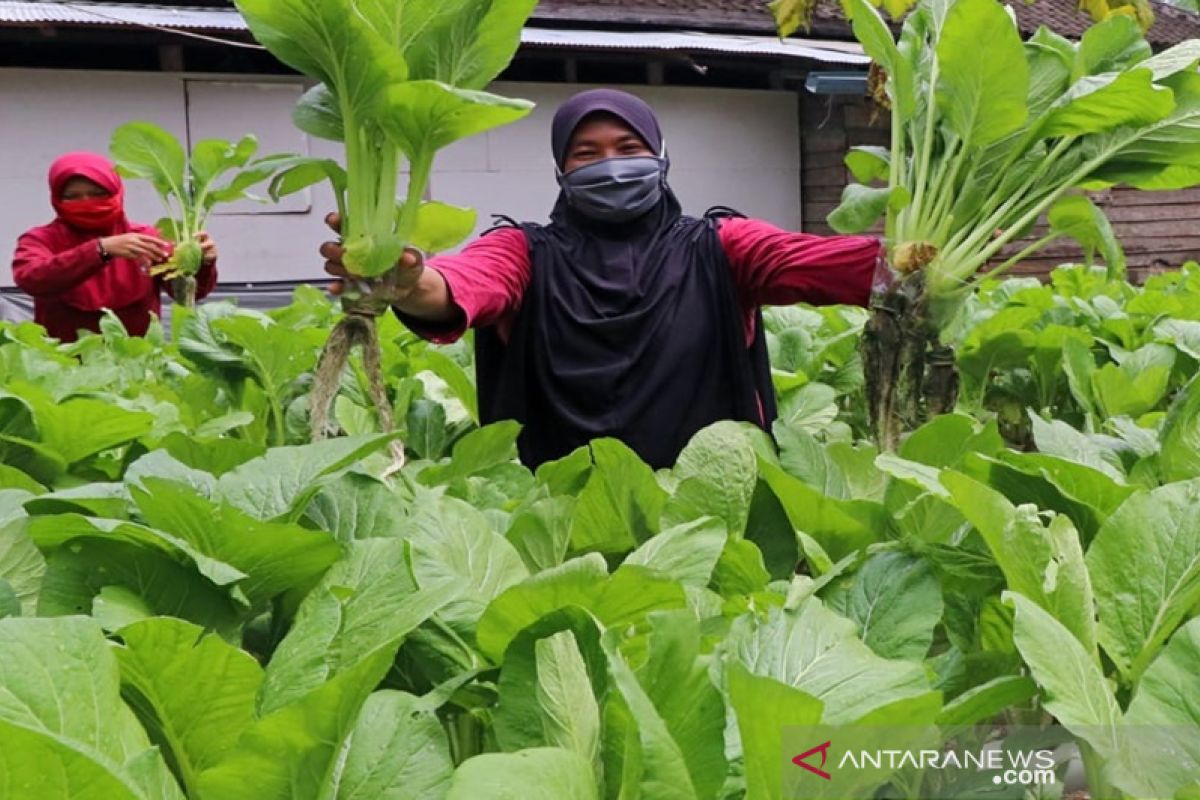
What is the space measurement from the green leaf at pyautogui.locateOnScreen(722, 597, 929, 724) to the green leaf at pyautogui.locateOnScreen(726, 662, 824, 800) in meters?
0.08

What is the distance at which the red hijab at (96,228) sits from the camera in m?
6.00

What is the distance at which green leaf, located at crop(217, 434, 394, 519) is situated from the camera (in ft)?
3.97

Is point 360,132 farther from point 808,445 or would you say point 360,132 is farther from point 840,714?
point 840,714

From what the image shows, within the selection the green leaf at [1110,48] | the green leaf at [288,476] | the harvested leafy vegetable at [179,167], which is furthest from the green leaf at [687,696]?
the harvested leafy vegetable at [179,167]

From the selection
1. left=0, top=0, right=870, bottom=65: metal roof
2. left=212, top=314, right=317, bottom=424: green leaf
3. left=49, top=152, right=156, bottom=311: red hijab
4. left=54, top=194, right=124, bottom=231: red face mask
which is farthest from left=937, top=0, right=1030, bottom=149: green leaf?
left=0, top=0, right=870, bottom=65: metal roof

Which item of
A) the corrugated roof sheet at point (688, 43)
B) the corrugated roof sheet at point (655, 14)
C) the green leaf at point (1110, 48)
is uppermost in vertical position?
the corrugated roof sheet at point (655, 14)

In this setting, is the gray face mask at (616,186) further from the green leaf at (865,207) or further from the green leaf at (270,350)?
the green leaf at (865,207)

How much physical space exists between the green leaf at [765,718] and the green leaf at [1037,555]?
31 centimetres

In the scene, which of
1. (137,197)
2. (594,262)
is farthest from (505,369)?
(137,197)

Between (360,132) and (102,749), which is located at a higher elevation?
(360,132)

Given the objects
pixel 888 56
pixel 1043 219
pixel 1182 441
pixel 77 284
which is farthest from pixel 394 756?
pixel 1043 219

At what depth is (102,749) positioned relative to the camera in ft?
2.72

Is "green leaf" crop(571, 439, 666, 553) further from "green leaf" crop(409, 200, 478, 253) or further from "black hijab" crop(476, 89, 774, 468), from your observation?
"black hijab" crop(476, 89, 774, 468)

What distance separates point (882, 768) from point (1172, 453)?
820 mm
